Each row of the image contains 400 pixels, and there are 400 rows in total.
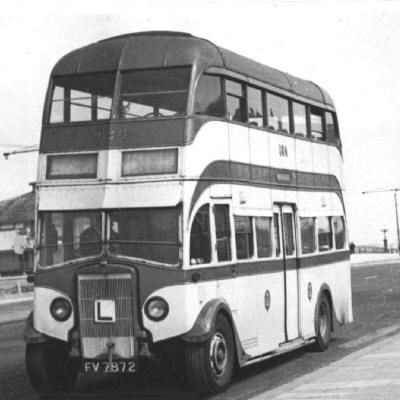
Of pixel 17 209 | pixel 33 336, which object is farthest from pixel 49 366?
pixel 17 209

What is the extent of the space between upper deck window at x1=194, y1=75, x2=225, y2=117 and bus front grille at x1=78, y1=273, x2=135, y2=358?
233 centimetres

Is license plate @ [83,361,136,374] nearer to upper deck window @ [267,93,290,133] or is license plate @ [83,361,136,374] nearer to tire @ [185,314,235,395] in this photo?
tire @ [185,314,235,395]

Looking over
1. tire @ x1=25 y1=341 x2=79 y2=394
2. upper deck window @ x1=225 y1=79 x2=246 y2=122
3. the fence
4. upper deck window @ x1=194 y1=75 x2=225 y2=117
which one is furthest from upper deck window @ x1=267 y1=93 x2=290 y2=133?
the fence

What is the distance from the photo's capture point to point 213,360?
12.1m

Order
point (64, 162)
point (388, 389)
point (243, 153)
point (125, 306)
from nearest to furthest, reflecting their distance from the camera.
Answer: point (388, 389) < point (125, 306) < point (64, 162) < point (243, 153)

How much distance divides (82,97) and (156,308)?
291 centimetres

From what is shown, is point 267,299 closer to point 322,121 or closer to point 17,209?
point 322,121

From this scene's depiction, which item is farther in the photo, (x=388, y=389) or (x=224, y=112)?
(x=224, y=112)

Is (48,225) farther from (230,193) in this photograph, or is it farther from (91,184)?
(230,193)

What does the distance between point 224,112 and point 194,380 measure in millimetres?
3516

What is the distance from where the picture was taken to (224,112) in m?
13.2

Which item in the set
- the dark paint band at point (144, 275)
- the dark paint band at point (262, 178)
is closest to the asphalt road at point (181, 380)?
the dark paint band at point (144, 275)

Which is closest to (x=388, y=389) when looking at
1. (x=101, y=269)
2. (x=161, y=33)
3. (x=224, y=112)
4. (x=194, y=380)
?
(x=194, y=380)

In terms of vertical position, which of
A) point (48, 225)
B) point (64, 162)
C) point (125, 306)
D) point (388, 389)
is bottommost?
point (388, 389)
